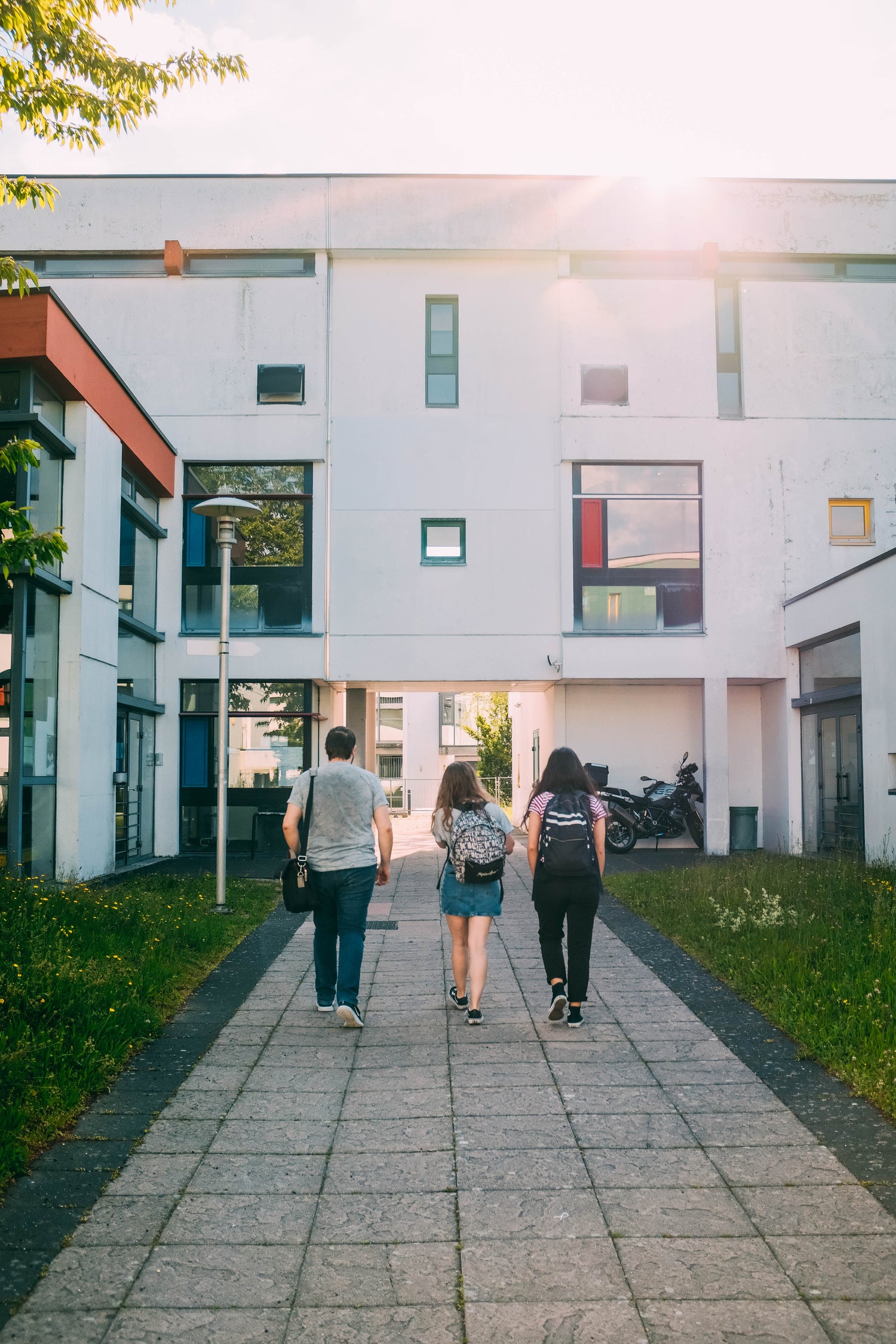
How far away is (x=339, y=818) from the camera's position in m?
6.50

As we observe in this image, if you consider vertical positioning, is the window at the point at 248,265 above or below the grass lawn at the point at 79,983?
above

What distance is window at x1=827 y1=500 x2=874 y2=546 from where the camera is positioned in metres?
17.8

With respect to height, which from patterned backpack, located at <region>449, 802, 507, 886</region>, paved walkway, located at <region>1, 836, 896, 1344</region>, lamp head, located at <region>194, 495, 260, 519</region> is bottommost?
paved walkway, located at <region>1, 836, 896, 1344</region>

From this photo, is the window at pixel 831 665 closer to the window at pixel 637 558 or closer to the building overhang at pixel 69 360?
the window at pixel 637 558

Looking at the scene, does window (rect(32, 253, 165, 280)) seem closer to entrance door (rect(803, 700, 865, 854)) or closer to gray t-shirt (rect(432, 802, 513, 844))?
entrance door (rect(803, 700, 865, 854))

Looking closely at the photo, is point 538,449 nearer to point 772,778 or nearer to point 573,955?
point 772,778

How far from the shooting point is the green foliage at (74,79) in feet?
21.7

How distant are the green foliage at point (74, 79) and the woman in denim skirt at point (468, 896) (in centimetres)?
409

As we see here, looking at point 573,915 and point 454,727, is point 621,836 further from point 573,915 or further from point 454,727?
point 454,727

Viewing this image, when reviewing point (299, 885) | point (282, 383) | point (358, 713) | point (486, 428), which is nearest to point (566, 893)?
point (299, 885)

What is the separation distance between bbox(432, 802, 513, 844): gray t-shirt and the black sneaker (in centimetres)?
94

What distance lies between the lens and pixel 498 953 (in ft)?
29.4

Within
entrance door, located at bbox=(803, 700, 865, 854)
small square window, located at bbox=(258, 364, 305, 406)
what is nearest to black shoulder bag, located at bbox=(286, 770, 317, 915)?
entrance door, located at bbox=(803, 700, 865, 854)

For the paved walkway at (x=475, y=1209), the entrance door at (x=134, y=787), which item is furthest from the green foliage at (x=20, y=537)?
the entrance door at (x=134, y=787)
